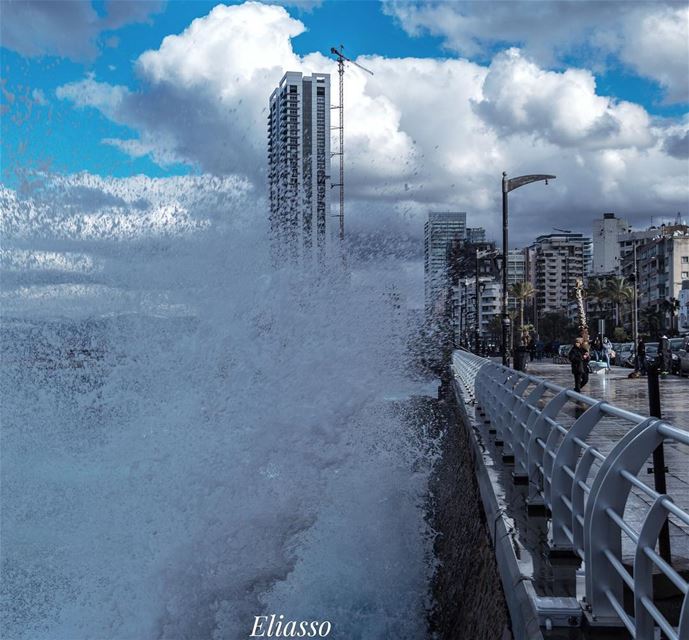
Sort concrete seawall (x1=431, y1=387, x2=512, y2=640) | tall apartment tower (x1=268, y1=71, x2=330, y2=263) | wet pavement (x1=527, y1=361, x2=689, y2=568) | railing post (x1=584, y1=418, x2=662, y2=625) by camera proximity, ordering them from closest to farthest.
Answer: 1. railing post (x1=584, y1=418, x2=662, y2=625)
2. concrete seawall (x1=431, y1=387, x2=512, y2=640)
3. wet pavement (x1=527, y1=361, x2=689, y2=568)
4. tall apartment tower (x1=268, y1=71, x2=330, y2=263)

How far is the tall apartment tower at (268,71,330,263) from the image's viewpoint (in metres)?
13.9

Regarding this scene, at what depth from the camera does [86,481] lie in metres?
8.52

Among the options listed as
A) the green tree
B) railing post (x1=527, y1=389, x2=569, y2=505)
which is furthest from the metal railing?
the green tree

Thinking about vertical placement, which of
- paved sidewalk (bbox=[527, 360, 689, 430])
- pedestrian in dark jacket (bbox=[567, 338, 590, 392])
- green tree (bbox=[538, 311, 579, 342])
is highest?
pedestrian in dark jacket (bbox=[567, 338, 590, 392])

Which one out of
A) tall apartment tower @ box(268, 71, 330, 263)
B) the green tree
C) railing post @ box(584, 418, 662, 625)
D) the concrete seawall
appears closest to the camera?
railing post @ box(584, 418, 662, 625)

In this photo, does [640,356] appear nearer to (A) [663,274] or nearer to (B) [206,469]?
(B) [206,469]

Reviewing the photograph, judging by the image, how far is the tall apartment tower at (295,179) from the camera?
546 inches

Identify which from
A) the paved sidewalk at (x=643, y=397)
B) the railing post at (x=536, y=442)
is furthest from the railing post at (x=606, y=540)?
the paved sidewalk at (x=643, y=397)

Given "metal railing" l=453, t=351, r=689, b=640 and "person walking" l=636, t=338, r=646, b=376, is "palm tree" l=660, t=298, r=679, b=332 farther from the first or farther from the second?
"metal railing" l=453, t=351, r=689, b=640

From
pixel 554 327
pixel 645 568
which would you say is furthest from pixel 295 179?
pixel 554 327

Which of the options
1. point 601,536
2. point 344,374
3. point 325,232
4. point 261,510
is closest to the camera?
point 601,536

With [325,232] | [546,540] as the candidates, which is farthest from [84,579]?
[325,232]

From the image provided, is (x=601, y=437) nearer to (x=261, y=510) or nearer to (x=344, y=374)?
(x=344, y=374)

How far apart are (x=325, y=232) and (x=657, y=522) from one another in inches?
518
